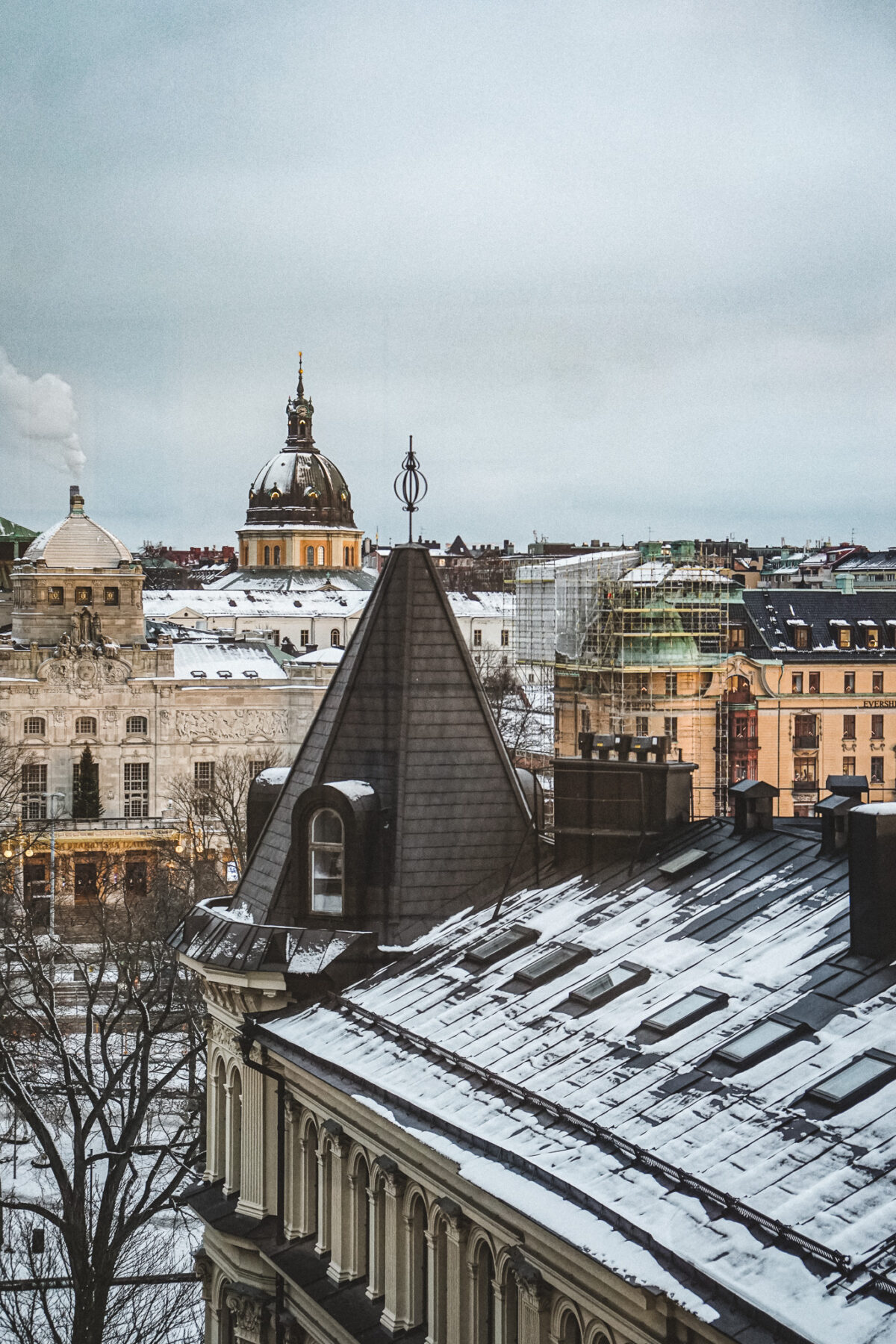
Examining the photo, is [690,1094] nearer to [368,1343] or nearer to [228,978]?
[368,1343]

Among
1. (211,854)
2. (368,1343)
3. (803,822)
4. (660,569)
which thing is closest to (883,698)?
(660,569)

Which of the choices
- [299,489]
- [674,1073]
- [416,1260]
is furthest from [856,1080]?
[299,489]

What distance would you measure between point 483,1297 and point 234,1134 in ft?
23.3

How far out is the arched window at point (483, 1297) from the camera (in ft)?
46.6

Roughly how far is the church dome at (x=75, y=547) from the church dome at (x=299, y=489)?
46.7 metres

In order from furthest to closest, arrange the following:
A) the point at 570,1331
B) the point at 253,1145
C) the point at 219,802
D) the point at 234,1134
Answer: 1. the point at 219,802
2. the point at 234,1134
3. the point at 253,1145
4. the point at 570,1331

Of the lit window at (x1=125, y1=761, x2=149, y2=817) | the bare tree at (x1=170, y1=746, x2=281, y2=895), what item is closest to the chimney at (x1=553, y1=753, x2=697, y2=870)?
the bare tree at (x1=170, y1=746, x2=281, y2=895)

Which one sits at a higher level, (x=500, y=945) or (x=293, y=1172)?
(x=500, y=945)

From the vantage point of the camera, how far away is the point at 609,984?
16312mm

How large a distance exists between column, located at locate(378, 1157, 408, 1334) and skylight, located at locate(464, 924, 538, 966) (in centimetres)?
293

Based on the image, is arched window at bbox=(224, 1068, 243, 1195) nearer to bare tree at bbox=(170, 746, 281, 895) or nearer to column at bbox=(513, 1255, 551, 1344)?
column at bbox=(513, 1255, 551, 1344)

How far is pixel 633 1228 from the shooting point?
11.5 meters

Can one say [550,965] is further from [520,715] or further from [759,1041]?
[520,715]

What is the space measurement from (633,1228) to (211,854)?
5425 cm
